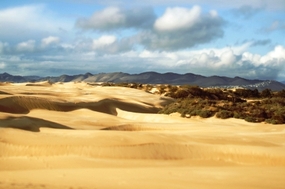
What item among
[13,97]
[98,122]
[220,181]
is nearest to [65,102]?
[13,97]

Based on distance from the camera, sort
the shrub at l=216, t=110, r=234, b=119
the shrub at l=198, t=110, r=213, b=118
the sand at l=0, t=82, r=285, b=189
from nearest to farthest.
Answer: the sand at l=0, t=82, r=285, b=189
the shrub at l=216, t=110, r=234, b=119
the shrub at l=198, t=110, r=213, b=118

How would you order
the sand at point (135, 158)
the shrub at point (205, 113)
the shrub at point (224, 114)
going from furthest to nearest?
the shrub at point (205, 113), the shrub at point (224, 114), the sand at point (135, 158)

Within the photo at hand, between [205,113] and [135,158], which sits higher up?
[205,113]

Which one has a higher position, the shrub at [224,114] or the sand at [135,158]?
the shrub at [224,114]

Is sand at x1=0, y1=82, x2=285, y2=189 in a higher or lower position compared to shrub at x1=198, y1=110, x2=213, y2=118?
lower

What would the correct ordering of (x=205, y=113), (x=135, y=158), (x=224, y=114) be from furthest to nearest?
(x=205, y=113) < (x=224, y=114) < (x=135, y=158)

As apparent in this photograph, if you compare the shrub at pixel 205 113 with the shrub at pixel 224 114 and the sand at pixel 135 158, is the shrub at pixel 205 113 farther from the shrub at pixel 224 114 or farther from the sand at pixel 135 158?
the sand at pixel 135 158

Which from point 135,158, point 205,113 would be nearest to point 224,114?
point 205,113

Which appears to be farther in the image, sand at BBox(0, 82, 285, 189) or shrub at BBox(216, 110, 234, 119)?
shrub at BBox(216, 110, 234, 119)

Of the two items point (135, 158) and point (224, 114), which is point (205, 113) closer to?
Answer: point (224, 114)

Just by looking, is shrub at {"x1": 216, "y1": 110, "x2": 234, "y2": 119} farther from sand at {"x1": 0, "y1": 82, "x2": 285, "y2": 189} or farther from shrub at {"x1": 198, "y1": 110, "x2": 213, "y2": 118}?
sand at {"x1": 0, "y1": 82, "x2": 285, "y2": 189}

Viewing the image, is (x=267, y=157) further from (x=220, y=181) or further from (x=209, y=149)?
(x=220, y=181)

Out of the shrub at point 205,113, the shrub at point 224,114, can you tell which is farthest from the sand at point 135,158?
the shrub at point 205,113

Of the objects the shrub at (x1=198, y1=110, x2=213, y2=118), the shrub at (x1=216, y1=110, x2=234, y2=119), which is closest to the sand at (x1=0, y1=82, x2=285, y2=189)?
the shrub at (x1=216, y1=110, x2=234, y2=119)
